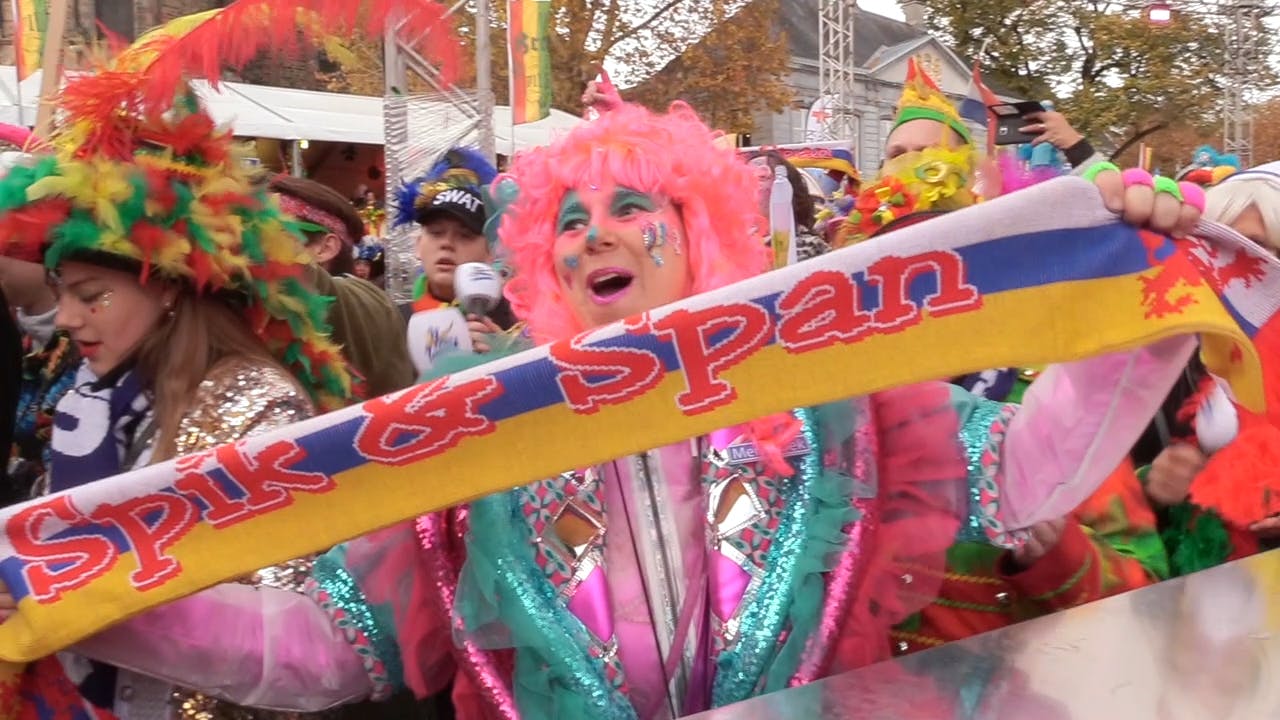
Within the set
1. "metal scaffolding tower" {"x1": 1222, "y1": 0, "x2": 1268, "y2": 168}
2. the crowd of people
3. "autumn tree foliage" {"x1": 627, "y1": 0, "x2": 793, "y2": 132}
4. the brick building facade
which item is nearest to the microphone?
the crowd of people

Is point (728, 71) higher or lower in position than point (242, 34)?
lower

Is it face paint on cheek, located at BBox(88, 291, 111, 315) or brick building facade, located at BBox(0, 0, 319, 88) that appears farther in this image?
brick building facade, located at BBox(0, 0, 319, 88)

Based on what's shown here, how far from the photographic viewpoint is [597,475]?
1.86 meters

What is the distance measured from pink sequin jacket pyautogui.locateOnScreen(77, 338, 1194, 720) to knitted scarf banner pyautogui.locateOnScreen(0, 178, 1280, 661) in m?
0.12

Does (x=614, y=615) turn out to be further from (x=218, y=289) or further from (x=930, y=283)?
(x=218, y=289)

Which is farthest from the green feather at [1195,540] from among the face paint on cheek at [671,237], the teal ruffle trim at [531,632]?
the teal ruffle trim at [531,632]

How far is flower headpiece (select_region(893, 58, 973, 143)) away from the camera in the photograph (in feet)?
12.1

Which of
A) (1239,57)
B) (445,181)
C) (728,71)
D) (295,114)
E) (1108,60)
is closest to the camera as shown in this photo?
(445,181)

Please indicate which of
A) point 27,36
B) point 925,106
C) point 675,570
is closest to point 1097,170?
point 675,570

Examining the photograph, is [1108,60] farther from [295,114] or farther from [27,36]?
[27,36]

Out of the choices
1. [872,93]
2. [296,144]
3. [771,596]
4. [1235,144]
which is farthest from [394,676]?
[872,93]

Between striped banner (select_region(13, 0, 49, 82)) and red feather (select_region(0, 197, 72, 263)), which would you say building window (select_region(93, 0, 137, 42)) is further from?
red feather (select_region(0, 197, 72, 263))

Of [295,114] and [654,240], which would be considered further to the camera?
[295,114]

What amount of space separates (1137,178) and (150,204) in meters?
1.66
